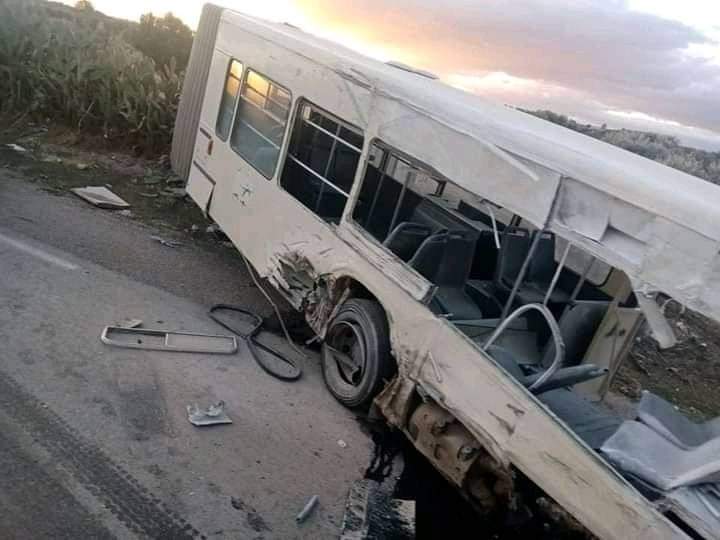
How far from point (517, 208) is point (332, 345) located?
2343 mm

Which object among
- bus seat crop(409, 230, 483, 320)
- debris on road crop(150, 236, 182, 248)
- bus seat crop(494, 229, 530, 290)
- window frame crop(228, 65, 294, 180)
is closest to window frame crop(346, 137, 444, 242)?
bus seat crop(409, 230, 483, 320)

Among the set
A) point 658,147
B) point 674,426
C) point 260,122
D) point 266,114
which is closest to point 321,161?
point 266,114

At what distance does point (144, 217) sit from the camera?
322 inches

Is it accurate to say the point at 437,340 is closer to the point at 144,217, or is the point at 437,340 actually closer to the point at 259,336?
the point at 259,336

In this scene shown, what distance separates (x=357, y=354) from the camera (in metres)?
5.29

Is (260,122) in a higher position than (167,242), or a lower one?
higher

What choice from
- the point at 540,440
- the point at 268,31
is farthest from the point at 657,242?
the point at 268,31

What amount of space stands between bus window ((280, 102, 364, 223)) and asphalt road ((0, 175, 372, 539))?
142 centimetres

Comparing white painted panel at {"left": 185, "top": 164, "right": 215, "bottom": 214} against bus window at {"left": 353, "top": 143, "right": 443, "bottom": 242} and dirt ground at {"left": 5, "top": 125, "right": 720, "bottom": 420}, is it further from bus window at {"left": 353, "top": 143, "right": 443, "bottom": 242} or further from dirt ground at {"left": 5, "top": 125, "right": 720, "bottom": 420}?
bus window at {"left": 353, "top": 143, "right": 443, "bottom": 242}

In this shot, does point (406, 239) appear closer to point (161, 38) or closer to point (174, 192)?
point (174, 192)

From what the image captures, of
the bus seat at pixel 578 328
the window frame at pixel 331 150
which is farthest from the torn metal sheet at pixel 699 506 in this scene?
the window frame at pixel 331 150

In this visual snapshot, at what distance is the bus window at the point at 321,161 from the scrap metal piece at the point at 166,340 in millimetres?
1409

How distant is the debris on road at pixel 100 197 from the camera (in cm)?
811

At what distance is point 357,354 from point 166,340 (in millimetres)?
1590
